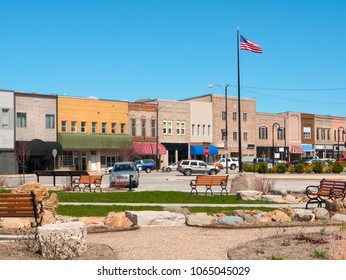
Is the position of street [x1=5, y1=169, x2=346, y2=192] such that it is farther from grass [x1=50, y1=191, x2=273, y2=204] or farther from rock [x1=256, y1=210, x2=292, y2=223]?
rock [x1=256, y1=210, x2=292, y2=223]

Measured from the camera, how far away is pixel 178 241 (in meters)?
10.7

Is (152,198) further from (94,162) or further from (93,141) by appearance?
(94,162)

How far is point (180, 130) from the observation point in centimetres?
7612

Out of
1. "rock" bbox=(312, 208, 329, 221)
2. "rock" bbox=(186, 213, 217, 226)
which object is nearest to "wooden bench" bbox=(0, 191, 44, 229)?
"rock" bbox=(186, 213, 217, 226)

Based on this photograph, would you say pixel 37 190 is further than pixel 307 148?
No

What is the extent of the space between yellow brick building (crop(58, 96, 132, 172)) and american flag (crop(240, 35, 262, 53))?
29397mm

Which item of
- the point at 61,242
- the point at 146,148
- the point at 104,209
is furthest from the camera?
the point at 146,148

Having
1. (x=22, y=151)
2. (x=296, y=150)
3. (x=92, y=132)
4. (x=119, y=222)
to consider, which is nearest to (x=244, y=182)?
(x=119, y=222)

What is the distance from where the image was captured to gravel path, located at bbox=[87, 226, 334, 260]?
9242mm

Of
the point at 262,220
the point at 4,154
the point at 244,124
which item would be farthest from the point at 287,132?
the point at 262,220

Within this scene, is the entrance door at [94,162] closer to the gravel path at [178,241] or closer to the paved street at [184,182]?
the paved street at [184,182]

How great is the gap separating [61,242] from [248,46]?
34.3 metres

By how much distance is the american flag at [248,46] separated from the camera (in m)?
40.8
